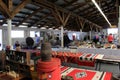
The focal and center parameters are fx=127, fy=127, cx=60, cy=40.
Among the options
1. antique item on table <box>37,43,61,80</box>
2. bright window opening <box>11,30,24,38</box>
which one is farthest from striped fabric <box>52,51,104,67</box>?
bright window opening <box>11,30,24,38</box>

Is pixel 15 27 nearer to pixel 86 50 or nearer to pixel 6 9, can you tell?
pixel 6 9

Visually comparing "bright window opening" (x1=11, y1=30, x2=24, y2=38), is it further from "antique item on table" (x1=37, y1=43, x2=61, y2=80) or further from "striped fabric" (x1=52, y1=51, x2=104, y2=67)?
"antique item on table" (x1=37, y1=43, x2=61, y2=80)

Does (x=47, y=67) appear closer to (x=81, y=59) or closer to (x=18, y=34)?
(x=81, y=59)

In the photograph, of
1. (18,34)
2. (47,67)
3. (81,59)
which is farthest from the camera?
(18,34)

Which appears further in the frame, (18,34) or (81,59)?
(18,34)

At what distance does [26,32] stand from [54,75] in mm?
11028

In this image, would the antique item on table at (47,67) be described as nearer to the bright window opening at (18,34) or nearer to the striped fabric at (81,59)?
the striped fabric at (81,59)

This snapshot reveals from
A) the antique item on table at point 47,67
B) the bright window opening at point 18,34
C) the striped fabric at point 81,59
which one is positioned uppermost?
the bright window opening at point 18,34

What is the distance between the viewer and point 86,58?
3768 millimetres

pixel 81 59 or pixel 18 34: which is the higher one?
pixel 18 34

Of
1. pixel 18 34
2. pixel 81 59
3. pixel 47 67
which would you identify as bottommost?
pixel 81 59

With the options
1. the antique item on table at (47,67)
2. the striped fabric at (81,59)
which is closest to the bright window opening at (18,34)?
the striped fabric at (81,59)

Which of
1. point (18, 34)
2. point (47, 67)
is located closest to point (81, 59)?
point (47, 67)

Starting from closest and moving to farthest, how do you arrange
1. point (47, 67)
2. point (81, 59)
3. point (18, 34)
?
point (47, 67) → point (81, 59) → point (18, 34)
